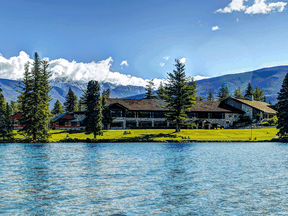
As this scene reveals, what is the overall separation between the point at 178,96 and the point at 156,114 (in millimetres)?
19269

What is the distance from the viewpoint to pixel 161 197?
17.1 meters

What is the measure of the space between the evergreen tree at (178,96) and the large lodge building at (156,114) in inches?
549

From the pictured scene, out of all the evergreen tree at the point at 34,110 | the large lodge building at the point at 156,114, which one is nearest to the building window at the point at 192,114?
the large lodge building at the point at 156,114

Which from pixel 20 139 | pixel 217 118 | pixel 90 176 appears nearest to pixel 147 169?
pixel 90 176

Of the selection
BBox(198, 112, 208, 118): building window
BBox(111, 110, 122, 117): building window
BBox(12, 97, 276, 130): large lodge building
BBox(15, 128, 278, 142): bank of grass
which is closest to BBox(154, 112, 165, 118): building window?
BBox(12, 97, 276, 130): large lodge building

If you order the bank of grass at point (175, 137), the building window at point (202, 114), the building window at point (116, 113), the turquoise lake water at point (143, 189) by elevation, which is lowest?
the turquoise lake water at point (143, 189)

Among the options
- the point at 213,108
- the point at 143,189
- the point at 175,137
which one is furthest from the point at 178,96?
the point at 143,189

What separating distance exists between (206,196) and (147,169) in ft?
34.2

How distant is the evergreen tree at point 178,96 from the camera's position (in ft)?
253

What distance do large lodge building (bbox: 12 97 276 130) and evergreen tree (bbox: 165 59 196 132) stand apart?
13939mm

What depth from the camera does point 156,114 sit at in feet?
316

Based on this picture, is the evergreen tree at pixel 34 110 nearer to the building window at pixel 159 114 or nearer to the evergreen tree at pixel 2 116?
the evergreen tree at pixel 2 116

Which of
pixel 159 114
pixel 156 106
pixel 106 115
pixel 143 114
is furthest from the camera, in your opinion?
pixel 156 106

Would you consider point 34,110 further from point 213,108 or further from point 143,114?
point 213,108
